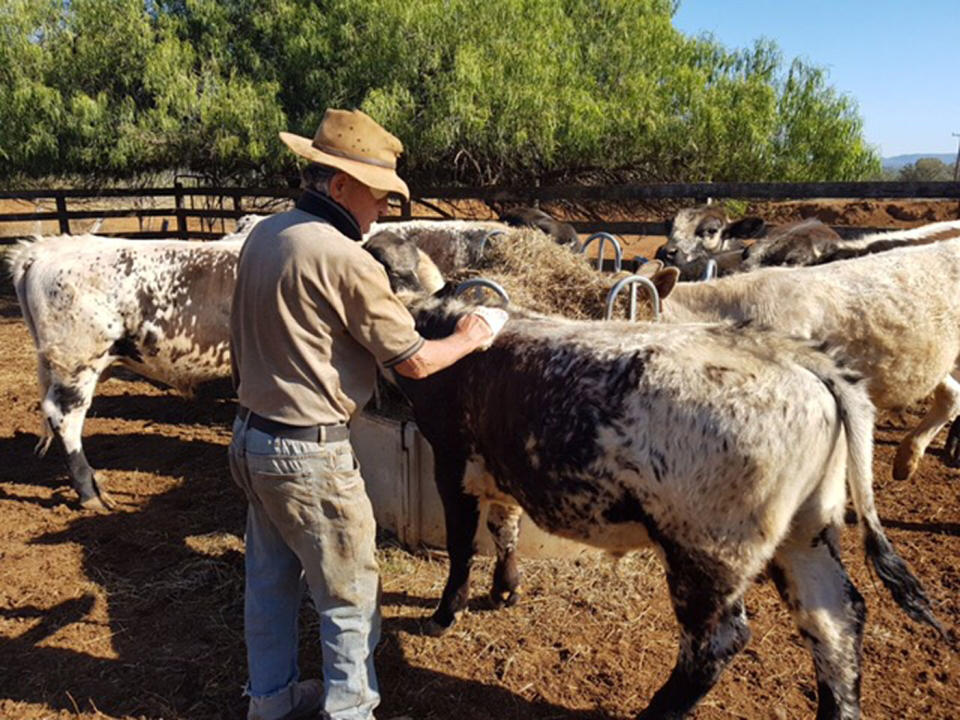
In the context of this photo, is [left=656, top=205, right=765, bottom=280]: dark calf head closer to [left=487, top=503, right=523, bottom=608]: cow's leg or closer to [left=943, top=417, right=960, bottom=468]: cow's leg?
[left=943, top=417, right=960, bottom=468]: cow's leg

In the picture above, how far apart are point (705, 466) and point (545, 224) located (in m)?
6.97

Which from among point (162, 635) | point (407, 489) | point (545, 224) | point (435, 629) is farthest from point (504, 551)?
point (545, 224)

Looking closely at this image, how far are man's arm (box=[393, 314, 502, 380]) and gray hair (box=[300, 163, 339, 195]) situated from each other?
70 centimetres

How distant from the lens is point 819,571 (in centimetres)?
309

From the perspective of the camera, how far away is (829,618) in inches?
120

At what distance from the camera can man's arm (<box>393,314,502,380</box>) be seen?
279 centimetres

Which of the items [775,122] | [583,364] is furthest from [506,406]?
[775,122]

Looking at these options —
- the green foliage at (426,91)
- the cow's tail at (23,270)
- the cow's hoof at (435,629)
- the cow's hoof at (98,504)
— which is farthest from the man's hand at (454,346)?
the green foliage at (426,91)

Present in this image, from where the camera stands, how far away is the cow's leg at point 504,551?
4.22 m

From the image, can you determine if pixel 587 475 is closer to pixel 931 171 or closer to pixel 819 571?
pixel 819 571

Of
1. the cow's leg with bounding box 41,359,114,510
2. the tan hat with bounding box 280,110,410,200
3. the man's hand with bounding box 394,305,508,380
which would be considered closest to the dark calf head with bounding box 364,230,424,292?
the man's hand with bounding box 394,305,508,380

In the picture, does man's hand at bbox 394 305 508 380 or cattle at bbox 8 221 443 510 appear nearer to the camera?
man's hand at bbox 394 305 508 380

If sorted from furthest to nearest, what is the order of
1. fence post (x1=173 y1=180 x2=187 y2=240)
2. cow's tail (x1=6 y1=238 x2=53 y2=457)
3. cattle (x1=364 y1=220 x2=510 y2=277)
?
fence post (x1=173 y1=180 x2=187 y2=240) < cattle (x1=364 y1=220 x2=510 y2=277) < cow's tail (x1=6 y1=238 x2=53 y2=457)

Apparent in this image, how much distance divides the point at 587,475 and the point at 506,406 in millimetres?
525
